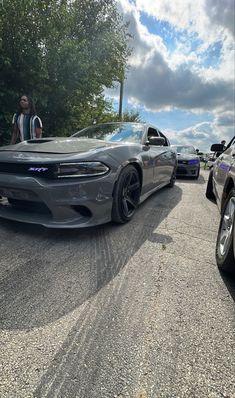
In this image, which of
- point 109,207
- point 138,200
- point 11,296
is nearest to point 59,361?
point 11,296

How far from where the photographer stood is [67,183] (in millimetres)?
2721

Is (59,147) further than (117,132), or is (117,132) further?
(117,132)

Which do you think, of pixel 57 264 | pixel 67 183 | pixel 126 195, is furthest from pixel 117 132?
pixel 57 264

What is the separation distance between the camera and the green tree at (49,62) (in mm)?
6938

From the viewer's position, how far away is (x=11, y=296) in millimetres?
1918

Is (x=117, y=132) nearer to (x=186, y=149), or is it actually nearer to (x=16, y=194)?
(x=16, y=194)

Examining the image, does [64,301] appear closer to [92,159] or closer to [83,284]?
[83,284]

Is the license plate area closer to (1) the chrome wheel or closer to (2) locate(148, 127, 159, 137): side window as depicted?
(1) the chrome wheel

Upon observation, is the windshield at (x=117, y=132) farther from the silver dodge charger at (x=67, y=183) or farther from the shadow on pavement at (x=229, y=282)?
the shadow on pavement at (x=229, y=282)

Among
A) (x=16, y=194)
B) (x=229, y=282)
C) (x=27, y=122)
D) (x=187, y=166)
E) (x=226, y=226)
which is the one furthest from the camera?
(x=187, y=166)

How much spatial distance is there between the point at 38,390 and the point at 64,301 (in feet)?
2.23

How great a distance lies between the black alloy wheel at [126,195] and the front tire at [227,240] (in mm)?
1128

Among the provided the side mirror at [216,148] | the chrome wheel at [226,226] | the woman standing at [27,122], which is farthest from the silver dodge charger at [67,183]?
the side mirror at [216,148]

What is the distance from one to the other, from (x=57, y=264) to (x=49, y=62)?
669 centimetres
